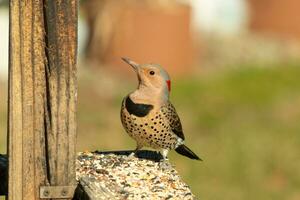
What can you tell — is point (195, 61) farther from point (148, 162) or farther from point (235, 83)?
point (148, 162)

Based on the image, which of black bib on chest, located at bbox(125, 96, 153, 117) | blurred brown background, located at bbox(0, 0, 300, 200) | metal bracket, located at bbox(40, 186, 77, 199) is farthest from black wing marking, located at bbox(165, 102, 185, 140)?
blurred brown background, located at bbox(0, 0, 300, 200)

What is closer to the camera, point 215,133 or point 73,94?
point 73,94

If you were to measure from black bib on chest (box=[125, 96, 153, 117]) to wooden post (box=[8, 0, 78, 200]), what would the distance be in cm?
138

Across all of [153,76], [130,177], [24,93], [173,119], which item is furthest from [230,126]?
[24,93]

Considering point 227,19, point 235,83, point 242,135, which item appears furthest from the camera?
point 227,19

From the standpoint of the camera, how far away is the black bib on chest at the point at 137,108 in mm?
4770

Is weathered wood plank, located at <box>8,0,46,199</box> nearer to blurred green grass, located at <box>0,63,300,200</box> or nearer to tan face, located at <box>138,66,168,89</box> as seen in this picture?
tan face, located at <box>138,66,168,89</box>

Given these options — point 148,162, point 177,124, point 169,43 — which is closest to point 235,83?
point 169,43

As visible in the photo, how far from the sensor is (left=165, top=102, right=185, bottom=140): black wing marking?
489 cm

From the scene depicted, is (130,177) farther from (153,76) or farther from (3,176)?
(153,76)

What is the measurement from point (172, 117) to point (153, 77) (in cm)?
32

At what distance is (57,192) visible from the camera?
3393mm

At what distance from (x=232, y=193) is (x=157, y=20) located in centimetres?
454

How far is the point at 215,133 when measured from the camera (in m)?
10.9
